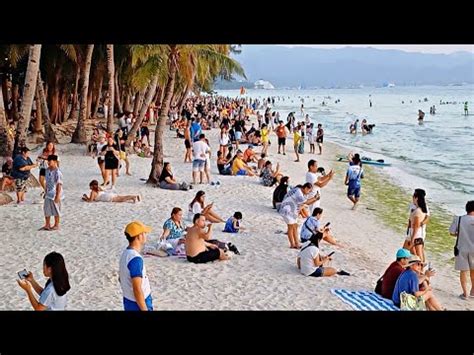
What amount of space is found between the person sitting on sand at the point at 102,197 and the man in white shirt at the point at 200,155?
2317 millimetres

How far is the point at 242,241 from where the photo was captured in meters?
9.47

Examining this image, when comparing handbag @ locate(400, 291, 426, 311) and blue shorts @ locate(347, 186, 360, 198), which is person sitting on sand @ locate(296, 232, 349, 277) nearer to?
handbag @ locate(400, 291, 426, 311)

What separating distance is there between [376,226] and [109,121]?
10.1m

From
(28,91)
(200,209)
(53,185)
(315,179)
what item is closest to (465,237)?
(315,179)

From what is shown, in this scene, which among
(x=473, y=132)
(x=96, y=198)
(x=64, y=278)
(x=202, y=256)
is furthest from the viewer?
(x=473, y=132)

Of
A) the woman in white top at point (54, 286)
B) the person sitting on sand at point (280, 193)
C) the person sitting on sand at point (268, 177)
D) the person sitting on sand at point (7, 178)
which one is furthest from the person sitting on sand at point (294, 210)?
the person sitting on sand at point (7, 178)

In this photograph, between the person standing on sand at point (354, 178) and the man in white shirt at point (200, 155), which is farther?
the man in white shirt at point (200, 155)

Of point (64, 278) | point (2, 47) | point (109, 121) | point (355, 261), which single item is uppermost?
point (2, 47)

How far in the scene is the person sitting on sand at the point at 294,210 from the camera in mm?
9062

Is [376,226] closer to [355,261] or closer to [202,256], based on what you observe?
[355,261]

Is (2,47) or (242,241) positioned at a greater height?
(2,47)

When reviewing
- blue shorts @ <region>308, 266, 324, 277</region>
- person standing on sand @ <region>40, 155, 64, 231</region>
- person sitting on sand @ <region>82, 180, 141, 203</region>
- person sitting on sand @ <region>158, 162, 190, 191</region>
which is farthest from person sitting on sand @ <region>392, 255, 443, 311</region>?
person sitting on sand @ <region>158, 162, 190, 191</region>

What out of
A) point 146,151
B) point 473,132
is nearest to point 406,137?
point 473,132

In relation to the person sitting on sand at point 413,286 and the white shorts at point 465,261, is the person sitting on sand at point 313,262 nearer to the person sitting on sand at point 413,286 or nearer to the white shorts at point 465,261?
the person sitting on sand at point 413,286
